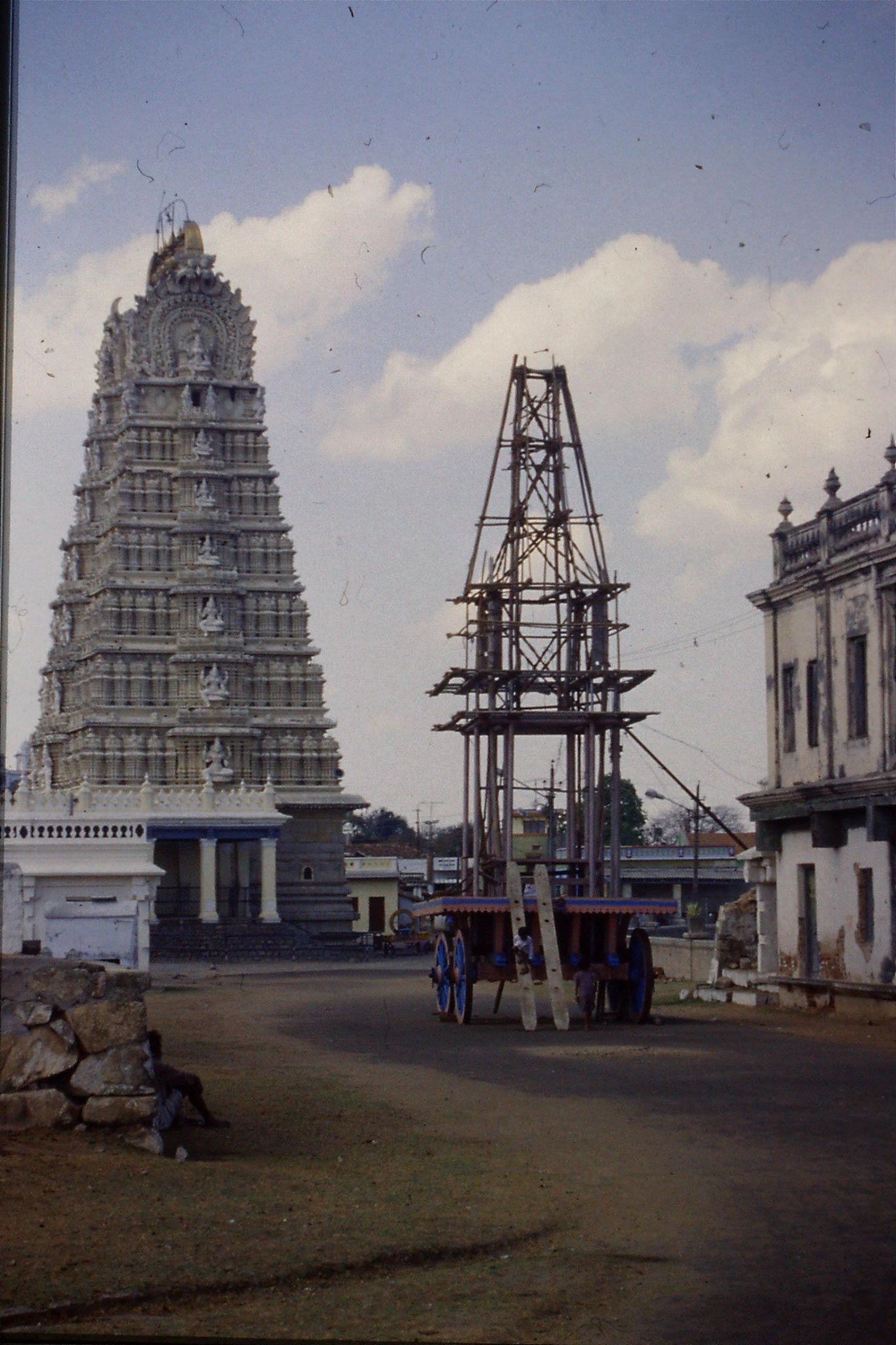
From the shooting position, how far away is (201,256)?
62125mm

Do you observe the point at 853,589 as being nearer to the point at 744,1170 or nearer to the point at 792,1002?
the point at 792,1002

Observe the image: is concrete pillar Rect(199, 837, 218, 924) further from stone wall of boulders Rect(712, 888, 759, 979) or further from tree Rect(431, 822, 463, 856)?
tree Rect(431, 822, 463, 856)

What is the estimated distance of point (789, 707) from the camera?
26359mm

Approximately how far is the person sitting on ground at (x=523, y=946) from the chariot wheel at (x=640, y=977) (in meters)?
1.34

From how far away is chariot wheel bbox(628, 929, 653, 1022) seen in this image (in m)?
22.4

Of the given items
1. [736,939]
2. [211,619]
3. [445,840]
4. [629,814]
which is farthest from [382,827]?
[736,939]

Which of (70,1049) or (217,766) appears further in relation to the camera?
(217,766)

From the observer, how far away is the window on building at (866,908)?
77.3 ft

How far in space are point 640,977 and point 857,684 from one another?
4810 mm

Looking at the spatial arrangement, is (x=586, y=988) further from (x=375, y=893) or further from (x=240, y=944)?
(x=375, y=893)

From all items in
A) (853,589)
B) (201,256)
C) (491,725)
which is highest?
(201,256)

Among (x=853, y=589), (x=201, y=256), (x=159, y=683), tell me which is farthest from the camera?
(x=201, y=256)

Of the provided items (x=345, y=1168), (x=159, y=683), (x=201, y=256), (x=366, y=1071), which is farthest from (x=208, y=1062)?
(x=201, y=256)

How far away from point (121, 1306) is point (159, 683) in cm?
5075
